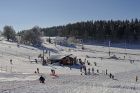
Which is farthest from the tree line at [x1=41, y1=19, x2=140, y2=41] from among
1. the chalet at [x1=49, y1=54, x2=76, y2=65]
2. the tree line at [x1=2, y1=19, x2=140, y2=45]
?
the chalet at [x1=49, y1=54, x2=76, y2=65]

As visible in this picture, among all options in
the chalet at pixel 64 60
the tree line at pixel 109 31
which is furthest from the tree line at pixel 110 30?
the chalet at pixel 64 60

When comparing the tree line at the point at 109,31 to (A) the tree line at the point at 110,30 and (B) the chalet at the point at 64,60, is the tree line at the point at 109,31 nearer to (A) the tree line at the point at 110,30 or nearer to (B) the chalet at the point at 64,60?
(A) the tree line at the point at 110,30

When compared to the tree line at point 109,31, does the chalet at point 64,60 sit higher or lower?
lower

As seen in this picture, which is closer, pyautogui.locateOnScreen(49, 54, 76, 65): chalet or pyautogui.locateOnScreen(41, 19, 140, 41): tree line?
pyautogui.locateOnScreen(49, 54, 76, 65): chalet

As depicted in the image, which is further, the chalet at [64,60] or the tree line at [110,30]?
the tree line at [110,30]

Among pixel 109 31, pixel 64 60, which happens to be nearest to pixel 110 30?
pixel 109 31

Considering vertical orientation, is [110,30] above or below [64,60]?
above

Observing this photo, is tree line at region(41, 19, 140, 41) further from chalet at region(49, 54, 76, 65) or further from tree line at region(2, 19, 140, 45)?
chalet at region(49, 54, 76, 65)

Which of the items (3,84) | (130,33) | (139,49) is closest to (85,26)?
(130,33)

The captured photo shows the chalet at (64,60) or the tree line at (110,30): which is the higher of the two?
the tree line at (110,30)

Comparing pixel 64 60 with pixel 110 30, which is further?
pixel 110 30

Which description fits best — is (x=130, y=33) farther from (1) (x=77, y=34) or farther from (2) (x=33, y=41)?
(2) (x=33, y=41)

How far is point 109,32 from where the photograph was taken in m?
182

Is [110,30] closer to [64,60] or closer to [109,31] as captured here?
[109,31]
